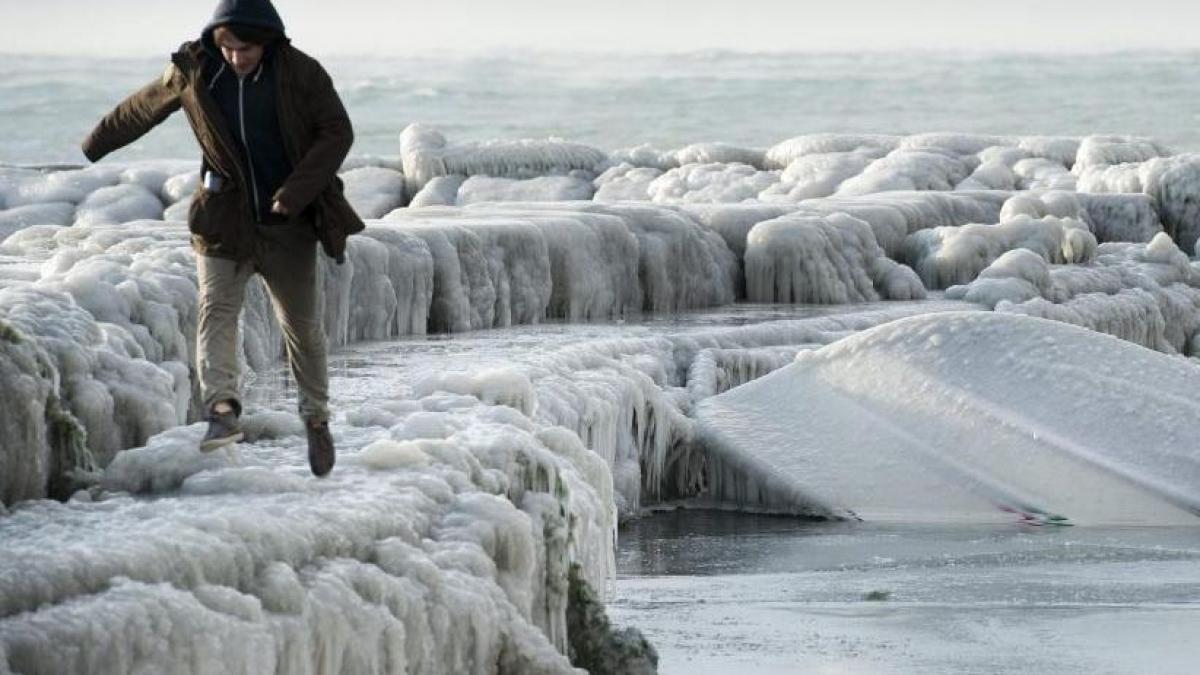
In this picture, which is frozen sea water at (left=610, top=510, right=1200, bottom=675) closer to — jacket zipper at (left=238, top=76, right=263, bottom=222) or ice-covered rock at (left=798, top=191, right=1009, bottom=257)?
A: jacket zipper at (left=238, top=76, right=263, bottom=222)

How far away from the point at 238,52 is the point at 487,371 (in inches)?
131

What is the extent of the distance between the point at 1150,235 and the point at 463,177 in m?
10.2

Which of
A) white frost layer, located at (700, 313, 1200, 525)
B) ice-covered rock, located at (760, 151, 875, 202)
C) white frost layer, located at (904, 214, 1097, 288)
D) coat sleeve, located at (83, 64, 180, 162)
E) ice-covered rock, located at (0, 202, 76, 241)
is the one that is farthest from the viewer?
ice-covered rock, located at (760, 151, 875, 202)

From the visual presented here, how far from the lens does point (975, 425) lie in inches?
567

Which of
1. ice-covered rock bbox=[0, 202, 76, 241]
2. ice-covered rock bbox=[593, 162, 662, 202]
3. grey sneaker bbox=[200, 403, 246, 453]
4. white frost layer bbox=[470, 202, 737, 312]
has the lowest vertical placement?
ice-covered rock bbox=[593, 162, 662, 202]

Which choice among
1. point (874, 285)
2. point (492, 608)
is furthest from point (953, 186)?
point (492, 608)

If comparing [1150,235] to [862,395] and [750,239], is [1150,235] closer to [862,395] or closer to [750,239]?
[750,239]

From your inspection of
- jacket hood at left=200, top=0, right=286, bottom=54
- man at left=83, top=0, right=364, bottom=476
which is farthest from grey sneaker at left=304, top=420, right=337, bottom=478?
jacket hood at left=200, top=0, right=286, bottom=54

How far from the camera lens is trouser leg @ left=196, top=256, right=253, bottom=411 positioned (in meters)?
7.55

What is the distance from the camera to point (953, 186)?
32.9 meters

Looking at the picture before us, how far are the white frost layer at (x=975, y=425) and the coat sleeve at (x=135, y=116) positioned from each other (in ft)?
24.7

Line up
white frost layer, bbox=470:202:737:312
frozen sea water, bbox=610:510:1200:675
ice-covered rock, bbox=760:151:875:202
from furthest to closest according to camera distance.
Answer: ice-covered rock, bbox=760:151:875:202 < white frost layer, bbox=470:202:737:312 < frozen sea water, bbox=610:510:1200:675

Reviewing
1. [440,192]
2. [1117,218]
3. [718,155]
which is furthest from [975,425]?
[718,155]

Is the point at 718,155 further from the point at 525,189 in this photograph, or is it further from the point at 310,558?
the point at 310,558
